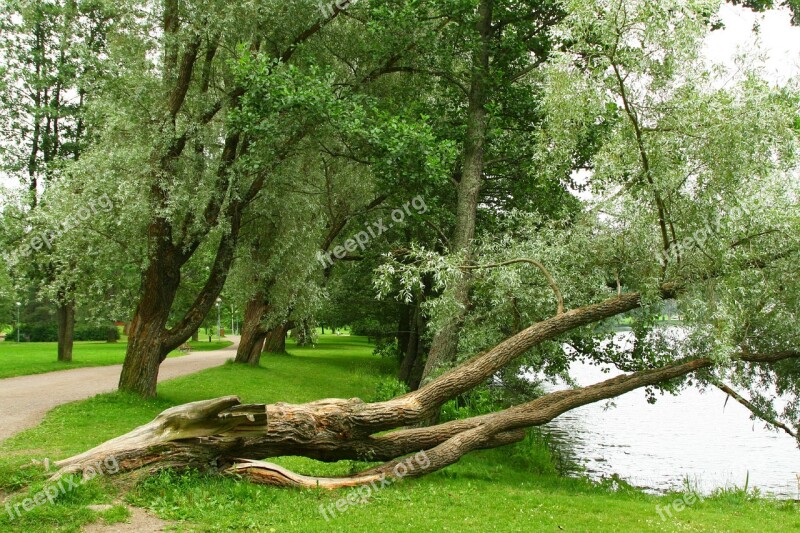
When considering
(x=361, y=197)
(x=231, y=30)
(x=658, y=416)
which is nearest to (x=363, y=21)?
(x=231, y=30)

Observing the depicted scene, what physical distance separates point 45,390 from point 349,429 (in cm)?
1370

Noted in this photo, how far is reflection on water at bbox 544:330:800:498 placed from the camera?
14812 millimetres

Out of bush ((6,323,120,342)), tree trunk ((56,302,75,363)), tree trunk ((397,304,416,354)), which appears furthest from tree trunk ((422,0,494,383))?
bush ((6,323,120,342))

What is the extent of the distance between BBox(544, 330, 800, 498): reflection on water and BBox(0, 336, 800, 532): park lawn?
3.07 metres

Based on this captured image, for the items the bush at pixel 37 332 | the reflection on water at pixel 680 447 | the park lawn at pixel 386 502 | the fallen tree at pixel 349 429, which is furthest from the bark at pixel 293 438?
the bush at pixel 37 332

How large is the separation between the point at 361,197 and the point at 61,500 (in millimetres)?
16207

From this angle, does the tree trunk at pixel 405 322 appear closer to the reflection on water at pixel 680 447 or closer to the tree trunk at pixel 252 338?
the tree trunk at pixel 252 338

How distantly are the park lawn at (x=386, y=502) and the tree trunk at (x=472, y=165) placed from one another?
2.62m

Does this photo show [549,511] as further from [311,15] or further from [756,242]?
[311,15]

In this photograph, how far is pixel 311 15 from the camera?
15969mm

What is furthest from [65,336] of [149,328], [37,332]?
[37,332]

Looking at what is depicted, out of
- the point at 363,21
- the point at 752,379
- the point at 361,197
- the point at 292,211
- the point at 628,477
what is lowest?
the point at 628,477
